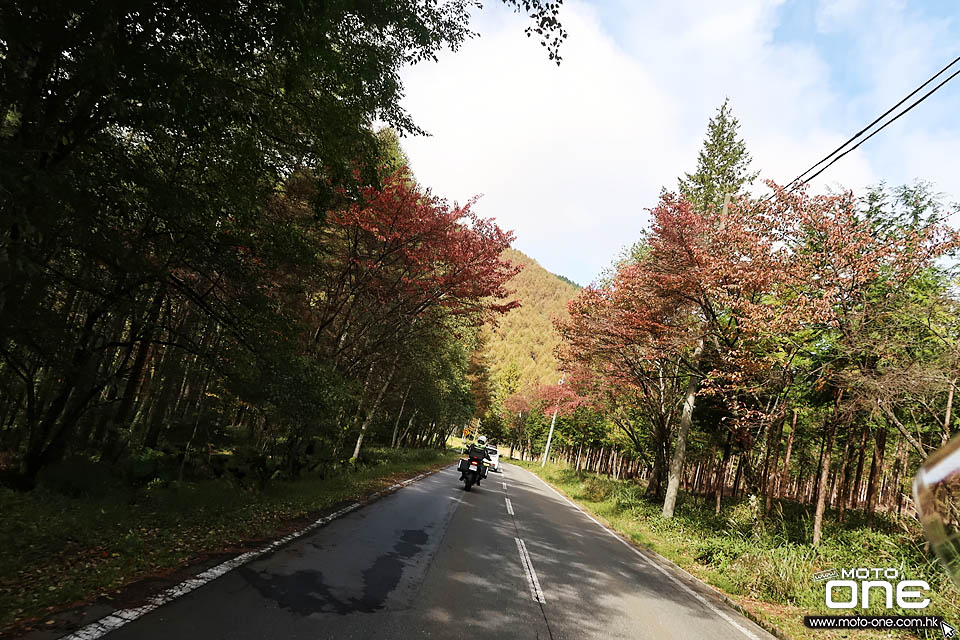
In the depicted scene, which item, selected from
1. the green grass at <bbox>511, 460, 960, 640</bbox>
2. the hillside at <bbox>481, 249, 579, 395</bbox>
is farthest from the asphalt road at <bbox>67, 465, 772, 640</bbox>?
the hillside at <bbox>481, 249, 579, 395</bbox>

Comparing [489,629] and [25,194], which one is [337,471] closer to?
[489,629]

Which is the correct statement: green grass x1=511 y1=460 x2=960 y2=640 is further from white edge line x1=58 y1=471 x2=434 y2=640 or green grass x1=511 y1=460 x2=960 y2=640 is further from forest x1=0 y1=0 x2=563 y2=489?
forest x1=0 y1=0 x2=563 y2=489

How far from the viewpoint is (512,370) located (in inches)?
3403

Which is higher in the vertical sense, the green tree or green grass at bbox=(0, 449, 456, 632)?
the green tree

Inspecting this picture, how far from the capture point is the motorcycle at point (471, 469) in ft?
59.1

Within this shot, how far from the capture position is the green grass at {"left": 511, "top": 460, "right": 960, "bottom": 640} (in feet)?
23.0

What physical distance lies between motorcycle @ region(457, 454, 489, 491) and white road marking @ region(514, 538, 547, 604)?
8736 millimetres

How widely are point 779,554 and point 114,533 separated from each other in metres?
11.3

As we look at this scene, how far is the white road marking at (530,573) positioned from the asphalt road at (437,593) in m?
0.02

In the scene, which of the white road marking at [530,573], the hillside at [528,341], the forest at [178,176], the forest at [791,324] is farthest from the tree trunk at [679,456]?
the hillside at [528,341]

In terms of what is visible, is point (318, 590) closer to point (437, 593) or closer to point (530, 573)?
point (437, 593)

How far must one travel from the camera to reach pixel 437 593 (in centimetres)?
546

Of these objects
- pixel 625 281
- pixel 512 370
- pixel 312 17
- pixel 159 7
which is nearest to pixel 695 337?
pixel 625 281

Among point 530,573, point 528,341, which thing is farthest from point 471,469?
point 528,341
